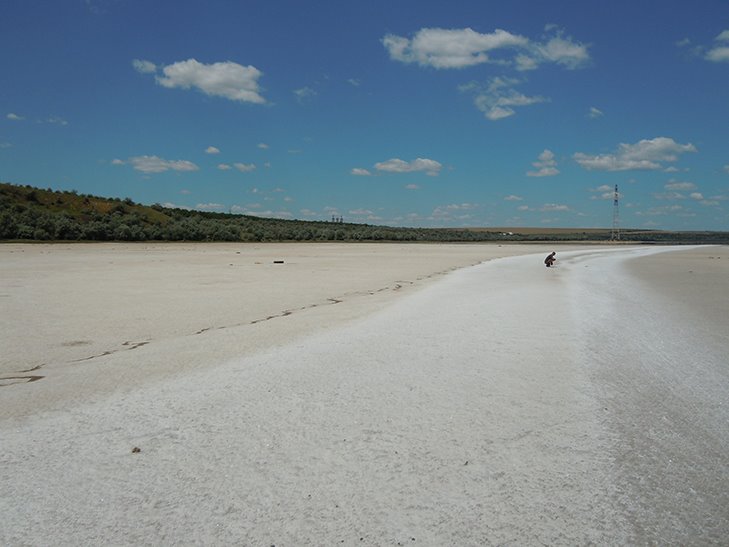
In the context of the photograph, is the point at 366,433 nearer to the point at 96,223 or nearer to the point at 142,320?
the point at 142,320

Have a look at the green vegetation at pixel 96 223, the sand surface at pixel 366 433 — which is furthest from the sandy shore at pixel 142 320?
the green vegetation at pixel 96 223

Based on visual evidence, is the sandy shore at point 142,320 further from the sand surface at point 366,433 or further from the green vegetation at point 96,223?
the green vegetation at point 96,223

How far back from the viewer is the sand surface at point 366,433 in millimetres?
2895

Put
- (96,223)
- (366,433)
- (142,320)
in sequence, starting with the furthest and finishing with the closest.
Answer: (96,223)
(142,320)
(366,433)

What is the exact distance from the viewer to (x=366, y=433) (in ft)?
13.4

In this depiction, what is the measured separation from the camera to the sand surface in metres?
2.89

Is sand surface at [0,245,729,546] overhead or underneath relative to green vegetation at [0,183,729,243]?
underneath

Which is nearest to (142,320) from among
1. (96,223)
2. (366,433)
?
(366,433)

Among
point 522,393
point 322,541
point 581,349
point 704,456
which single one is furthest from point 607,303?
point 322,541

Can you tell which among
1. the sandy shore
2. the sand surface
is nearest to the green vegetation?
the sandy shore

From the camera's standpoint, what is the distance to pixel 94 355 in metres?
6.70

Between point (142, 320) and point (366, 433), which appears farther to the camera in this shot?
point (142, 320)

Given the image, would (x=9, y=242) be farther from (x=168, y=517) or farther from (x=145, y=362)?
(x=168, y=517)

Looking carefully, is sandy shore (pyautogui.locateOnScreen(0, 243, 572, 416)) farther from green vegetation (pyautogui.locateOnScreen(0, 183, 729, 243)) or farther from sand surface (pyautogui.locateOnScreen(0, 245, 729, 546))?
green vegetation (pyautogui.locateOnScreen(0, 183, 729, 243))
